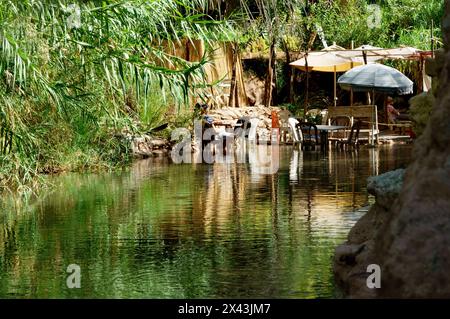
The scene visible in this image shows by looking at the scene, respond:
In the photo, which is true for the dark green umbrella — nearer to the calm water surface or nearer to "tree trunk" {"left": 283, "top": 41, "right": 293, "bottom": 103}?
the calm water surface

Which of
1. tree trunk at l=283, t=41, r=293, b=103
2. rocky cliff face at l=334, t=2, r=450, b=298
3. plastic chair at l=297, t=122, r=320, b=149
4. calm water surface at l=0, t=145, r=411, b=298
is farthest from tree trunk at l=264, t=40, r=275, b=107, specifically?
rocky cliff face at l=334, t=2, r=450, b=298

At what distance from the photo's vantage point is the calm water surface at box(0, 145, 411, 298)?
825 centimetres

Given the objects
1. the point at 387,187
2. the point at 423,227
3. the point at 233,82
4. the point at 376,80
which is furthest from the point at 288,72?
the point at 423,227

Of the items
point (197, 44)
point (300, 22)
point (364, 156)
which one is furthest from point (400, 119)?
point (364, 156)

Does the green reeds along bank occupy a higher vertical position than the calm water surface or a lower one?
higher

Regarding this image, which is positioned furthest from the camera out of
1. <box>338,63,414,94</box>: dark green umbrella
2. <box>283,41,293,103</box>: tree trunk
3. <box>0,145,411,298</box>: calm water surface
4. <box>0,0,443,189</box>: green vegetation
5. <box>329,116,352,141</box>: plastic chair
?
<box>283,41,293,103</box>: tree trunk

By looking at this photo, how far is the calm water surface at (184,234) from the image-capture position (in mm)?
8250

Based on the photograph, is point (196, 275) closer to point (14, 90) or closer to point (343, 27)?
point (14, 90)

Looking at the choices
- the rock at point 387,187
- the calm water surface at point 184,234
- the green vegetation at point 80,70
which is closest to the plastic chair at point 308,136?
the green vegetation at point 80,70

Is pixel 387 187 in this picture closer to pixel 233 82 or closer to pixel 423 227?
pixel 423 227

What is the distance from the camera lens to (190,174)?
64.6 ft

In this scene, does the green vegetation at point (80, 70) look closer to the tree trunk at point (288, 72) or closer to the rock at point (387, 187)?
the rock at point (387, 187)

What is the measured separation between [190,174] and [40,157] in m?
2.88

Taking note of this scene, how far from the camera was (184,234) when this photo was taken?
1123 cm
